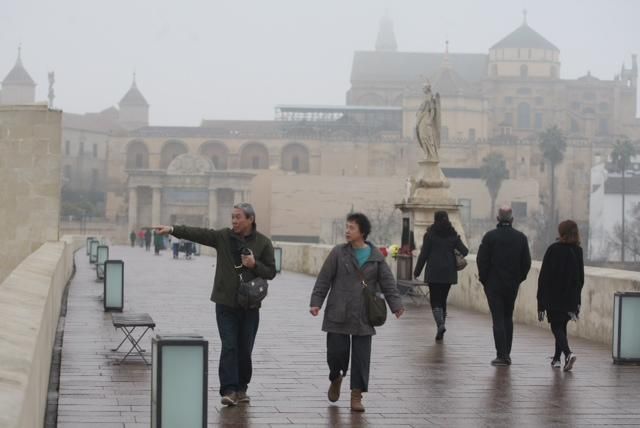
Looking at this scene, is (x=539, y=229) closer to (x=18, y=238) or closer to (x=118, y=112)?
(x=118, y=112)

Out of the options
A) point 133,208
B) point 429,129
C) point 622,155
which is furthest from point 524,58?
point 429,129

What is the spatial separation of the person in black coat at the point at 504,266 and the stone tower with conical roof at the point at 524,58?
122 meters

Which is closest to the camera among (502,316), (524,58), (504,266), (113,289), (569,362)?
(569,362)

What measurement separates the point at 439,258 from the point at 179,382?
6619mm

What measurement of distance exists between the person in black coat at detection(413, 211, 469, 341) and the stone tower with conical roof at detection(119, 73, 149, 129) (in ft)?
436

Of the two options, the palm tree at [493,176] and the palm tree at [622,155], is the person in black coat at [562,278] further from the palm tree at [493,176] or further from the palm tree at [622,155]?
the palm tree at [493,176]

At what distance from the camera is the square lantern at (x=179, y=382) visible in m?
6.59

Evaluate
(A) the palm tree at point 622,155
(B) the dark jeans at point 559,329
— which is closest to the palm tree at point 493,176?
(A) the palm tree at point 622,155

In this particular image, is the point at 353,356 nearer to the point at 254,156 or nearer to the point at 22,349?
the point at 22,349

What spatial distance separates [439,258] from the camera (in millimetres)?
12945

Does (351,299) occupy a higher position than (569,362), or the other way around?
(351,299)

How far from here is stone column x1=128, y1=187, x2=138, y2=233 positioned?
315 feet

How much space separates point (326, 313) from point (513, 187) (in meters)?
99.1

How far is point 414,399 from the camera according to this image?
28.9 ft
